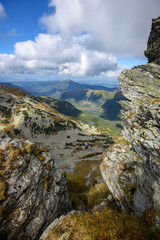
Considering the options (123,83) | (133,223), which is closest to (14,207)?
(133,223)

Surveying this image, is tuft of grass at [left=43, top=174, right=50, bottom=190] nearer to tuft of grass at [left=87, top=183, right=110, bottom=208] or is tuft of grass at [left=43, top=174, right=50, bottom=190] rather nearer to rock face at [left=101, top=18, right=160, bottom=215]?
rock face at [left=101, top=18, right=160, bottom=215]

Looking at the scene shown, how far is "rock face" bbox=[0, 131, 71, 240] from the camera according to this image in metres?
11.1

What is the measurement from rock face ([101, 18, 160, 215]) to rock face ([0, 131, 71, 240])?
10129 millimetres

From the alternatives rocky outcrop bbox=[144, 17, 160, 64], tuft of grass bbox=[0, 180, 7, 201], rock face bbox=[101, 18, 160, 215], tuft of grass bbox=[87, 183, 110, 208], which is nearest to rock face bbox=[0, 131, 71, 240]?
tuft of grass bbox=[0, 180, 7, 201]

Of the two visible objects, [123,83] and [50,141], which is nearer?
[123,83]

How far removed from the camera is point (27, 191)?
1300 centimetres

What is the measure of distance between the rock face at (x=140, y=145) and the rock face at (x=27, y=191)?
1013 centimetres

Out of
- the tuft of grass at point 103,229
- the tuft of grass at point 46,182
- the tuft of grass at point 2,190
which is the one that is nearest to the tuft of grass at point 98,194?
the tuft of grass at point 46,182

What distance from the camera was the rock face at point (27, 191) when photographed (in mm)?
11074

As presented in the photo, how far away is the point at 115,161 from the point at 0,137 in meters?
20.0

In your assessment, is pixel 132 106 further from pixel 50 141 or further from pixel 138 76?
pixel 50 141

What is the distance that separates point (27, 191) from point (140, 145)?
1345 centimetres

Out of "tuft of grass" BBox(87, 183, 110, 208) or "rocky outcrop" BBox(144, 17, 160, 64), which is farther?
"tuft of grass" BBox(87, 183, 110, 208)

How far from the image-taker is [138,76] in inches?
758
